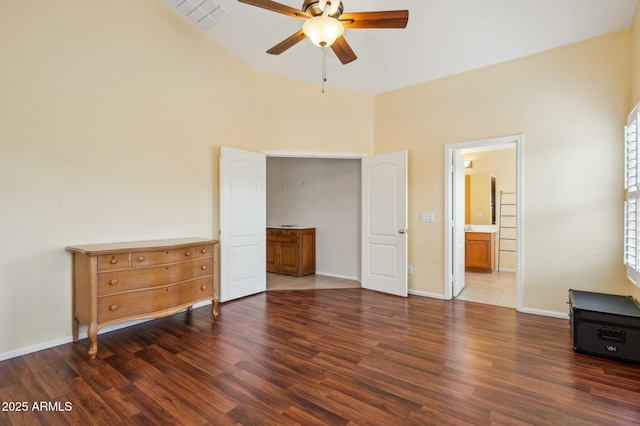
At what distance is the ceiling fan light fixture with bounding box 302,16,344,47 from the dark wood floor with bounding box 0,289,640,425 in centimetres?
264

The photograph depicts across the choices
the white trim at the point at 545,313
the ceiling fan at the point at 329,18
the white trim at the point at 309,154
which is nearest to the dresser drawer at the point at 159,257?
the white trim at the point at 309,154

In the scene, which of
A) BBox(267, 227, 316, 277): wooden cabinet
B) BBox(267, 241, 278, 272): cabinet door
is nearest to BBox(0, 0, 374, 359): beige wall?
BBox(267, 227, 316, 277): wooden cabinet

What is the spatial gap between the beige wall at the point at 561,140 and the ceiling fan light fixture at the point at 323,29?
2.48 meters

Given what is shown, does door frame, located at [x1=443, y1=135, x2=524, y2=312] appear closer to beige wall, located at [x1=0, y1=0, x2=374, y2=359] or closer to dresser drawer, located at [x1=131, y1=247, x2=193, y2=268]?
beige wall, located at [x1=0, y1=0, x2=374, y2=359]

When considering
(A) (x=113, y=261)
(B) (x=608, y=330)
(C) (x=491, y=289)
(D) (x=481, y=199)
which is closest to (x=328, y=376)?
(A) (x=113, y=261)

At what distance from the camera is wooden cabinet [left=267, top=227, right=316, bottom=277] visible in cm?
571

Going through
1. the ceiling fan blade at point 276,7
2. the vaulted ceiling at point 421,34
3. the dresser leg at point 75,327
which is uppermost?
the vaulted ceiling at point 421,34

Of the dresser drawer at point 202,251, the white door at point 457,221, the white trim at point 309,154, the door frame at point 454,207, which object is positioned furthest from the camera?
the white trim at point 309,154

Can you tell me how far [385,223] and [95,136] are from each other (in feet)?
12.3

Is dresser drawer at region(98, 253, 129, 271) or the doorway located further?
the doorway

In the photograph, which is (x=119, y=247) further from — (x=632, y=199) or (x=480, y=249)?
(x=480, y=249)

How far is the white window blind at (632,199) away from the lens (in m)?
2.64

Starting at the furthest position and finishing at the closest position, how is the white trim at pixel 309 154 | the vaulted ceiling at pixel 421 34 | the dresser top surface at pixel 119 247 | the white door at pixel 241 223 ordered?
the white trim at pixel 309 154 < the white door at pixel 241 223 < the vaulted ceiling at pixel 421 34 < the dresser top surface at pixel 119 247

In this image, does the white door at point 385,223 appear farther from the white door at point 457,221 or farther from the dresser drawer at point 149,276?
the dresser drawer at point 149,276
